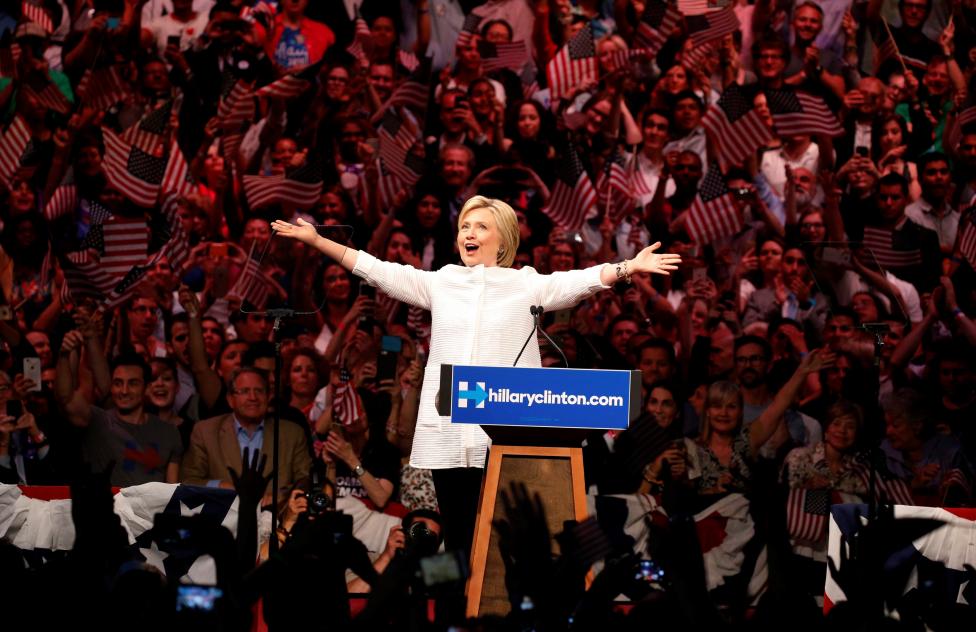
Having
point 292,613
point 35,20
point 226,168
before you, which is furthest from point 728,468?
point 35,20

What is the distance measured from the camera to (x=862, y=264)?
239 inches

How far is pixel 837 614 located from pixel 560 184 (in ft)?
15.9

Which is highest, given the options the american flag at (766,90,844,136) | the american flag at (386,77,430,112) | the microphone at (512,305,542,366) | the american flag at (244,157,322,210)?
the american flag at (386,77,430,112)

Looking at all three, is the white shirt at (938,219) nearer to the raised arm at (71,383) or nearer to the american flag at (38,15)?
the raised arm at (71,383)

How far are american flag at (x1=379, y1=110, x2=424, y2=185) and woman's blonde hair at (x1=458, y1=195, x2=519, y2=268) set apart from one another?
10.1ft

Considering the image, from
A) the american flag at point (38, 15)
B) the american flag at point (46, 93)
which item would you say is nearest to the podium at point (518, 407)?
the american flag at point (46, 93)

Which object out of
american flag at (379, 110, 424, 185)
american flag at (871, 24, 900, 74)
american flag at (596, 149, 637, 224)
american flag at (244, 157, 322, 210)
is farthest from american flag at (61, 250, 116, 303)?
american flag at (871, 24, 900, 74)

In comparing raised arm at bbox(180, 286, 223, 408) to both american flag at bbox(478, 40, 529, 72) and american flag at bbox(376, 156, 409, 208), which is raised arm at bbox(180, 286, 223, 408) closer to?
american flag at bbox(376, 156, 409, 208)

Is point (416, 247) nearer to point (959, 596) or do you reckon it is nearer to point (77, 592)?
point (959, 596)

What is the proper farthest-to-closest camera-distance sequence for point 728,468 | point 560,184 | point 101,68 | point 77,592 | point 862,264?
point 101,68 → point 560,184 → point 862,264 → point 728,468 → point 77,592

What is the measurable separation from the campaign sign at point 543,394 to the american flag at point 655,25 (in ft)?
14.1

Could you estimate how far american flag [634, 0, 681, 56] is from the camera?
270 inches

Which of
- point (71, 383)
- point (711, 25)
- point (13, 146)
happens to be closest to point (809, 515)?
point (711, 25)

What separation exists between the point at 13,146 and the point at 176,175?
1011mm
